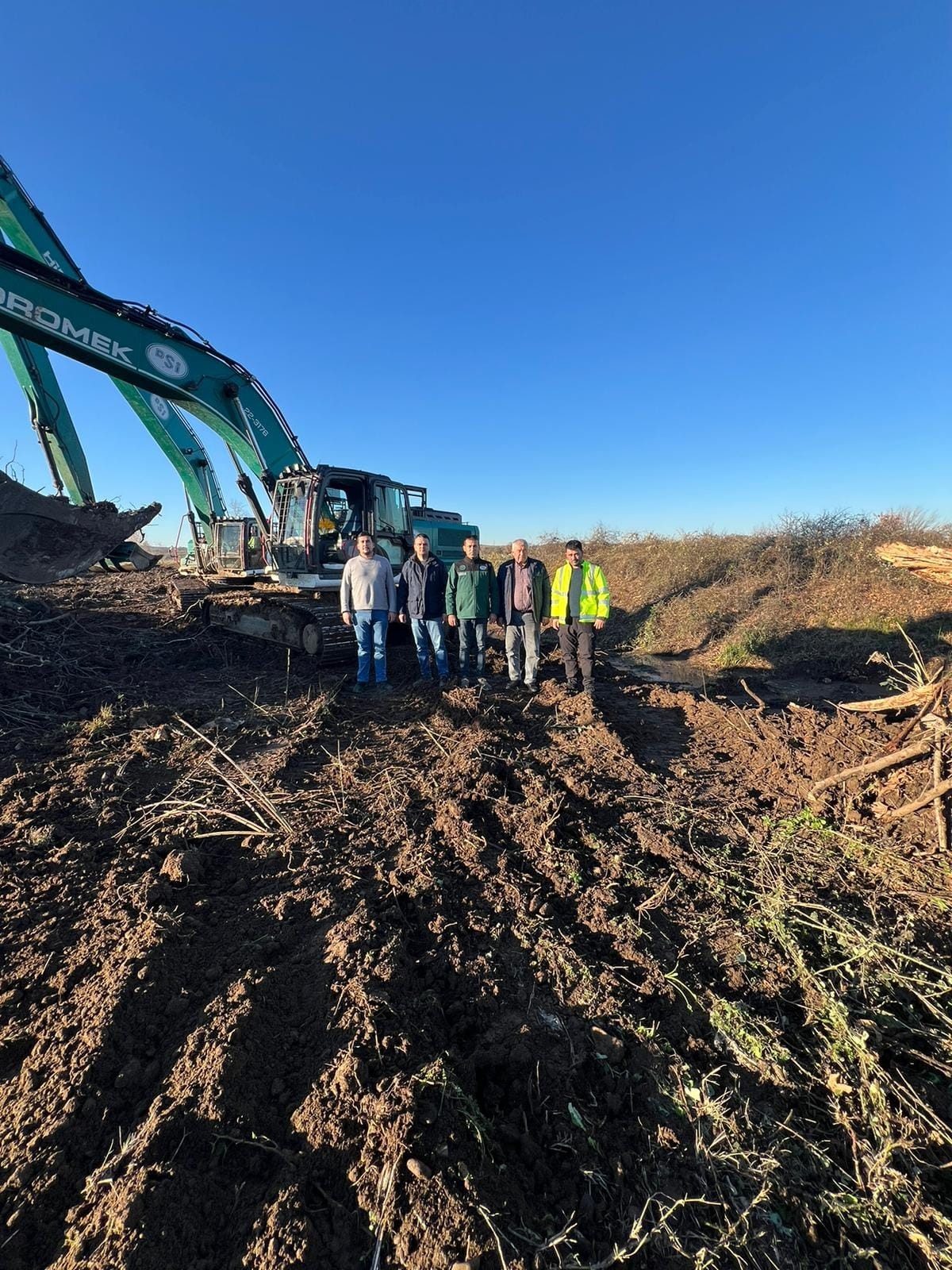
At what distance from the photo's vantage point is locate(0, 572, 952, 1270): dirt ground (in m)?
1.46

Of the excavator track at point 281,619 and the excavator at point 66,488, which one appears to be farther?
the excavator track at point 281,619

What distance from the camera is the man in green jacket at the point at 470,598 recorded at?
6.52 metres

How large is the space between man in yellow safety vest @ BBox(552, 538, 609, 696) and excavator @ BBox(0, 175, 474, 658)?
9.70 feet

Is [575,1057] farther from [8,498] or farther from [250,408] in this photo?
[250,408]

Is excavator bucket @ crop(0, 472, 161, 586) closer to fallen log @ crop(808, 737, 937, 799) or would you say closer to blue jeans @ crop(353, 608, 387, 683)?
blue jeans @ crop(353, 608, 387, 683)

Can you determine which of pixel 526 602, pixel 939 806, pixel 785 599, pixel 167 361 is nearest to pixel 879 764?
pixel 939 806

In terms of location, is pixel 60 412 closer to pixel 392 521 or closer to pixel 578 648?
pixel 392 521

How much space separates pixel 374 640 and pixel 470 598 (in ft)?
3.97

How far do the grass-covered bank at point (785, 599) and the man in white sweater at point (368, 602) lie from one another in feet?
23.4

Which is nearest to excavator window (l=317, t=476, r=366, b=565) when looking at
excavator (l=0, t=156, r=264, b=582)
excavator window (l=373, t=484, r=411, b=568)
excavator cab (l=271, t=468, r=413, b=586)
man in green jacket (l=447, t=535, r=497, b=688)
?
excavator cab (l=271, t=468, r=413, b=586)

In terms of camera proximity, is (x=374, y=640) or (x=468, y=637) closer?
(x=374, y=640)

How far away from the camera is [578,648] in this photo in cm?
644

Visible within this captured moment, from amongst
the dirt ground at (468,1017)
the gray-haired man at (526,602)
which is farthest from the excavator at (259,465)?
the dirt ground at (468,1017)

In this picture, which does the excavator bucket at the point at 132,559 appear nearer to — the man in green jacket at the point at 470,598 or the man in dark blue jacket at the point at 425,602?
the man in dark blue jacket at the point at 425,602
